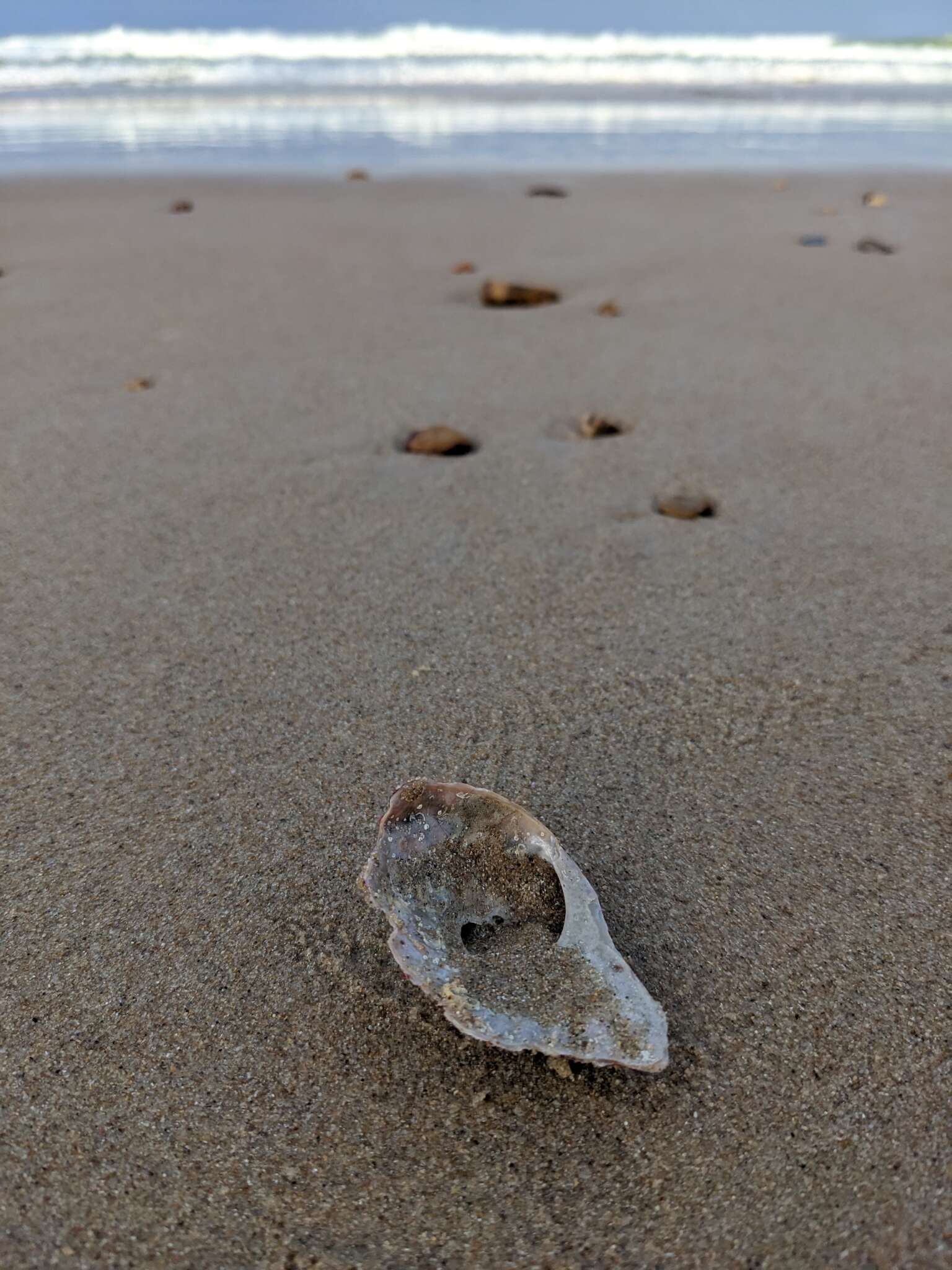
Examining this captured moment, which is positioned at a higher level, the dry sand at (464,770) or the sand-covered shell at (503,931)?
the sand-covered shell at (503,931)

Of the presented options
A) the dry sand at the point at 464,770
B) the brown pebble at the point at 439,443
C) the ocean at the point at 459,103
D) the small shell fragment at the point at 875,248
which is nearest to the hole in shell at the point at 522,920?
the dry sand at the point at 464,770

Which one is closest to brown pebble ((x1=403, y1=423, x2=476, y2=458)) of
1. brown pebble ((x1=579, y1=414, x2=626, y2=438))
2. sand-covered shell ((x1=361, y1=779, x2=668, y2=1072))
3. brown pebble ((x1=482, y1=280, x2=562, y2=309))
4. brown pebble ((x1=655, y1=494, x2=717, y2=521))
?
brown pebble ((x1=579, y1=414, x2=626, y2=438))

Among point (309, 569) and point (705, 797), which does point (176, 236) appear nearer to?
point (309, 569)

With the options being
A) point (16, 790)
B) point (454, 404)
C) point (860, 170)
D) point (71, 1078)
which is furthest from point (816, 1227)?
point (860, 170)

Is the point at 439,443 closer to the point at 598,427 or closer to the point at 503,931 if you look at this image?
the point at 598,427

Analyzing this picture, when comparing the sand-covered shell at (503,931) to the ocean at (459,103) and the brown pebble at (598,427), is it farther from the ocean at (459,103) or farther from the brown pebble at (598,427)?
the ocean at (459,103)

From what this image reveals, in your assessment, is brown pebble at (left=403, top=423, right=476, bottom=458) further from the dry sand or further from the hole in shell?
the hole in shell
